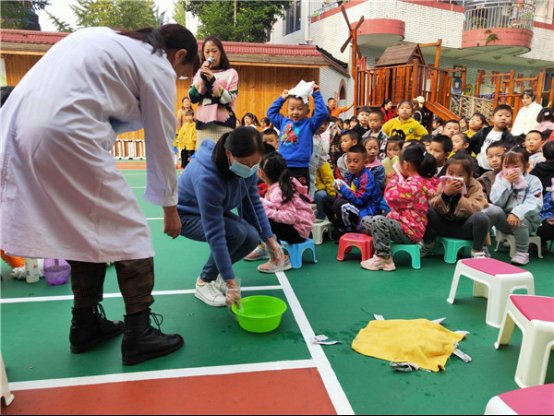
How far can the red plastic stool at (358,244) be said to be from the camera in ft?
13.4

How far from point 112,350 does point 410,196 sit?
284 cm

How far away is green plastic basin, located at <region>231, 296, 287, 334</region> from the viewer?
2611mm

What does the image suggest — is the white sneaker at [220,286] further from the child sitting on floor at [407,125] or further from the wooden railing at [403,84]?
the wooden railing at [403,84]

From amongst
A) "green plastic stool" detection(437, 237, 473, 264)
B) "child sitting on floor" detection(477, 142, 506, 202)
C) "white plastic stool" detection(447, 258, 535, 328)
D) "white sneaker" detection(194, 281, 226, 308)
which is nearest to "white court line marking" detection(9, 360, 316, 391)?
"white sneaker" detection(194, 281, 226, 308)

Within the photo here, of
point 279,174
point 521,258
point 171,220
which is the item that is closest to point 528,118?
point 521,258

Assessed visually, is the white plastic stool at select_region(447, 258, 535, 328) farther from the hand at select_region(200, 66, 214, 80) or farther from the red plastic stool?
the hand at select_region(200, 66, 214, 80)

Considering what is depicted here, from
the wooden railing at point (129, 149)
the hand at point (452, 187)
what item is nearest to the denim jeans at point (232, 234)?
the hand at point (452, 187)

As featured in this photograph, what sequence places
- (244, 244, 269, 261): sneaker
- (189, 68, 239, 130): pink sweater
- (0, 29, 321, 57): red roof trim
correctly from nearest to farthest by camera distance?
(244, 244, 269, 261): sneaker < (189, 68, 239, 130): pink sweater < (0, 29, 321, 57): red roof trim

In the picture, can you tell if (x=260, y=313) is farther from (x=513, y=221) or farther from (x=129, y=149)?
(x=129, y=149)

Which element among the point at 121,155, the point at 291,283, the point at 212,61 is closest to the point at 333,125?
the point at 212,61

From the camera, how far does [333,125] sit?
8.59 meters

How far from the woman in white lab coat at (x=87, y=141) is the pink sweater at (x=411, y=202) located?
246cm

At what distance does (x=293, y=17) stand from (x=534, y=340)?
79.6ft

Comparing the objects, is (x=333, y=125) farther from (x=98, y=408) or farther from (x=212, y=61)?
(x=98, y=408)
